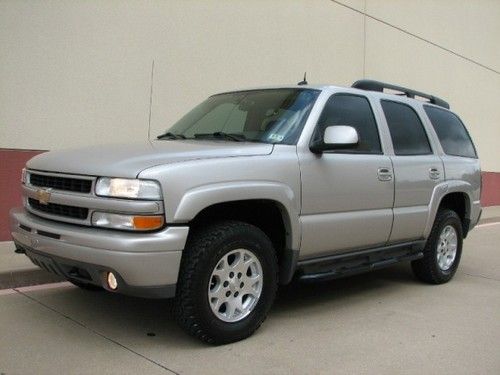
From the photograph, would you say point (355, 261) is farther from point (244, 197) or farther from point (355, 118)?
point (244, 197)

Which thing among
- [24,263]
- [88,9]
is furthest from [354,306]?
[88,9]

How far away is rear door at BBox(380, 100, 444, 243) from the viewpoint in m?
5.44

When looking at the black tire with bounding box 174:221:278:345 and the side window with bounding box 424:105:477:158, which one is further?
the side window with bounding box 424:105:477:158

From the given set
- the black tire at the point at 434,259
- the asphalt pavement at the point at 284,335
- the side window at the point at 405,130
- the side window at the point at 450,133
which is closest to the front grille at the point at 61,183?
the asphalt pavement at the point at 284,335

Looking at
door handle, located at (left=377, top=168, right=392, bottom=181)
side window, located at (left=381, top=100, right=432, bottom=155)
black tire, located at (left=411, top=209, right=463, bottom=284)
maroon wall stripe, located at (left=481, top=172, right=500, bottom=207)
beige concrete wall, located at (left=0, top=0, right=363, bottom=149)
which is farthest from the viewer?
maroon wall stripe, located at (left=481, top=172, right=500, bottom=207)

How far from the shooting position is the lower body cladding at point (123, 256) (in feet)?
11.7

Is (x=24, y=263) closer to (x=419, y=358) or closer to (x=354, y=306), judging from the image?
(x=354, y=306)

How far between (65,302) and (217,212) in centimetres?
181

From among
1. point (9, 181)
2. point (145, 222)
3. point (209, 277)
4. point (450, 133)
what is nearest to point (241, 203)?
point (209, 277)

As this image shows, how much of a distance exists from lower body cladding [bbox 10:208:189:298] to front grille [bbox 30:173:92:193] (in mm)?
265

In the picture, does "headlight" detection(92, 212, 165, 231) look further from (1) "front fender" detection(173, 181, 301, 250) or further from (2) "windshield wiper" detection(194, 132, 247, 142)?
(2) "windshield wiper" detection(194, 132, 247, 142)

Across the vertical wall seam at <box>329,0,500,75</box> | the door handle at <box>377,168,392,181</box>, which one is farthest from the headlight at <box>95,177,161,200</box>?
the vertical wall seam at <box>329,0,500,75</box>

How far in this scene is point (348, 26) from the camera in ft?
39.0

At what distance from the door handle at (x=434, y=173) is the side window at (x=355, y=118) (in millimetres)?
871
